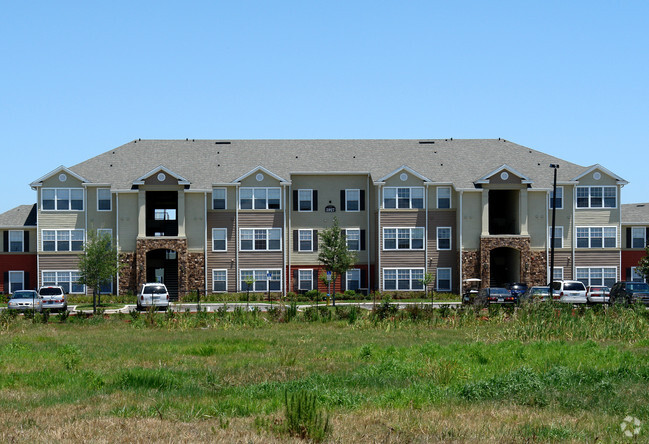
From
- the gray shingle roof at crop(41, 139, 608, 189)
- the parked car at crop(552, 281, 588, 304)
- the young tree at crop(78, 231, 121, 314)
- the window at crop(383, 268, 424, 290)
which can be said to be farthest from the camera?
the gray shingle roof at crop(41, 139, 608, 189)

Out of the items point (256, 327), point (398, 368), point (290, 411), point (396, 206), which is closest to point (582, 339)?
point (398, 368)

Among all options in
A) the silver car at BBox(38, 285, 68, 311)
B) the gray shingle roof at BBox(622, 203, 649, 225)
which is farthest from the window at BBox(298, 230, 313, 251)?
the gray shingle roof at BBox(622, 203, 649, 225)

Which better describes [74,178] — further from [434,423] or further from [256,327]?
[434,423]

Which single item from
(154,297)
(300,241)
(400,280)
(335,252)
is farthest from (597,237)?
(154,297)

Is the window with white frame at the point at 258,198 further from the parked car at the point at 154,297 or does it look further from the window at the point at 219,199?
the parked car at the point at 154,297

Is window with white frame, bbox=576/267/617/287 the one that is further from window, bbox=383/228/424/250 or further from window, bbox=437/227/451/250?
window, bbox=383/228/424/250

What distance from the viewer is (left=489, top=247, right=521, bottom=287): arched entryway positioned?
60.3 meters

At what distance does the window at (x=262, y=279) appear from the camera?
2281 inches

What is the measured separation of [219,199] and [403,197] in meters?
14.0

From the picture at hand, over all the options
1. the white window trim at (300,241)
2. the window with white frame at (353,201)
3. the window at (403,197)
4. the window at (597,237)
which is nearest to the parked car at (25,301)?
the white window trim at (300,241)

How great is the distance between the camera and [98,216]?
57594mm

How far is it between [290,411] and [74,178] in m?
50.7

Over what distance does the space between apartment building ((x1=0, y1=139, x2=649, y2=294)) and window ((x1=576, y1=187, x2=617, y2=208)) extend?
8 centimetres

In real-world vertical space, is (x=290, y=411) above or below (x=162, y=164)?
below
